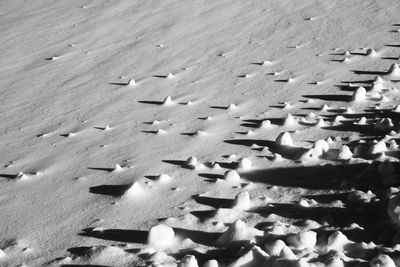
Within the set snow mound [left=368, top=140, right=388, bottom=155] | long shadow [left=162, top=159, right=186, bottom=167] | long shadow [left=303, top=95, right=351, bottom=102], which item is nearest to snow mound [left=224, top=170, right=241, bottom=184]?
long shadow [left=162, top=159, right=186, bottom=167]

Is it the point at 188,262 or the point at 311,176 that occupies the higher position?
the point at 188,262

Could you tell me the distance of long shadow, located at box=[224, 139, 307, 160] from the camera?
196 cm

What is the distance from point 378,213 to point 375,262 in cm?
31

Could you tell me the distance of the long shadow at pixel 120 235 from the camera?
156cm

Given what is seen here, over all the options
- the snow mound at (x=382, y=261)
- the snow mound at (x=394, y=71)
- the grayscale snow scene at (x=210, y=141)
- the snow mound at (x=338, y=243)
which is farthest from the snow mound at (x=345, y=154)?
the snow mound at (x=394, y=71)

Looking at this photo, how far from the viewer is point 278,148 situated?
2.04 metres

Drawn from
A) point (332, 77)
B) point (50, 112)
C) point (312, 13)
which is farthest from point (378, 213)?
point (312, 13)

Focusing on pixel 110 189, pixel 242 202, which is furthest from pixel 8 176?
pixel 242 202

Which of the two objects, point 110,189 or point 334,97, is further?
point 334,97

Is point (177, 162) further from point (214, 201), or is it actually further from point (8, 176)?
point (8, 176)

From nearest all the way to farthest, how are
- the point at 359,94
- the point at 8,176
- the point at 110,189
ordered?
1. the point at 110,189
2. the point at 8,176
3. the point at 359,94

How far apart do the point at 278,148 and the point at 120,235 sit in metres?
0.74

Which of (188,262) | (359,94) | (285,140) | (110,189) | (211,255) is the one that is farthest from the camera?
(359,94)

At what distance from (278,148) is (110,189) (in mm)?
655
